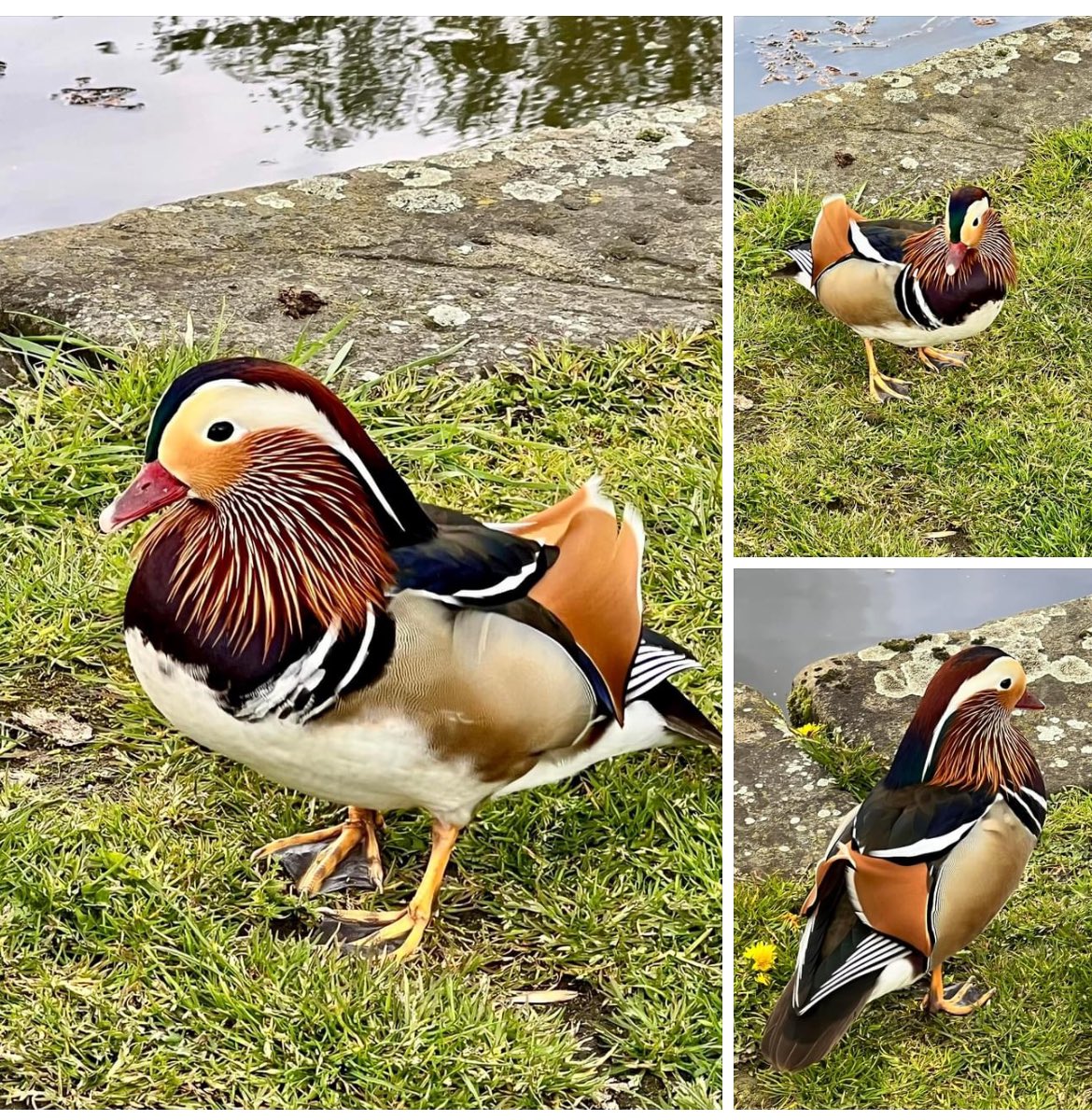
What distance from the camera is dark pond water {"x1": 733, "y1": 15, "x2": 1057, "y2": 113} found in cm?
313

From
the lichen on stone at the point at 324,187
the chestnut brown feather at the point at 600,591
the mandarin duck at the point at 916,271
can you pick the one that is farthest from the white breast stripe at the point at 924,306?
the lichen on stone at the point at 324,187

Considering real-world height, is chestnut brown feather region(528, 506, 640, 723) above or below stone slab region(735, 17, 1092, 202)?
below

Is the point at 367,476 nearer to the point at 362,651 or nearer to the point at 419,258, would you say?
the point at 362,651

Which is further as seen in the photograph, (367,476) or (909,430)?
(909,430)

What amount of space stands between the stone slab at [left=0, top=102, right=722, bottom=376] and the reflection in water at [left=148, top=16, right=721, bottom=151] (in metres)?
0.26

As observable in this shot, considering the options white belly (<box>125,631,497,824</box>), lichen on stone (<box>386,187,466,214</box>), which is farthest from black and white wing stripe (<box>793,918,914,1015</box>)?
lichen on stone (<box>386,187,466,214</box>)

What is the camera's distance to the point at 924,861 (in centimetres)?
202

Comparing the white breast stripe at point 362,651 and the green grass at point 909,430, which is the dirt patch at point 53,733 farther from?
the green grass at point 909,430

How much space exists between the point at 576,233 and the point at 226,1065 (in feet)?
7.02

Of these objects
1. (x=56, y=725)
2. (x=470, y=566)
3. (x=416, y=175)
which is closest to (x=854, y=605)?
(x=470, y=566)

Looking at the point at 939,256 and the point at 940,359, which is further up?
the point at 939,256

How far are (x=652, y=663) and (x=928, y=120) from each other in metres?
1.90

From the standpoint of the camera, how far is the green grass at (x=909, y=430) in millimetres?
2656

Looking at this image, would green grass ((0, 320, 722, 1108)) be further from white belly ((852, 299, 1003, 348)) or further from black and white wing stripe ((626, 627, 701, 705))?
white belly ((852, 299, 1003, 348))
